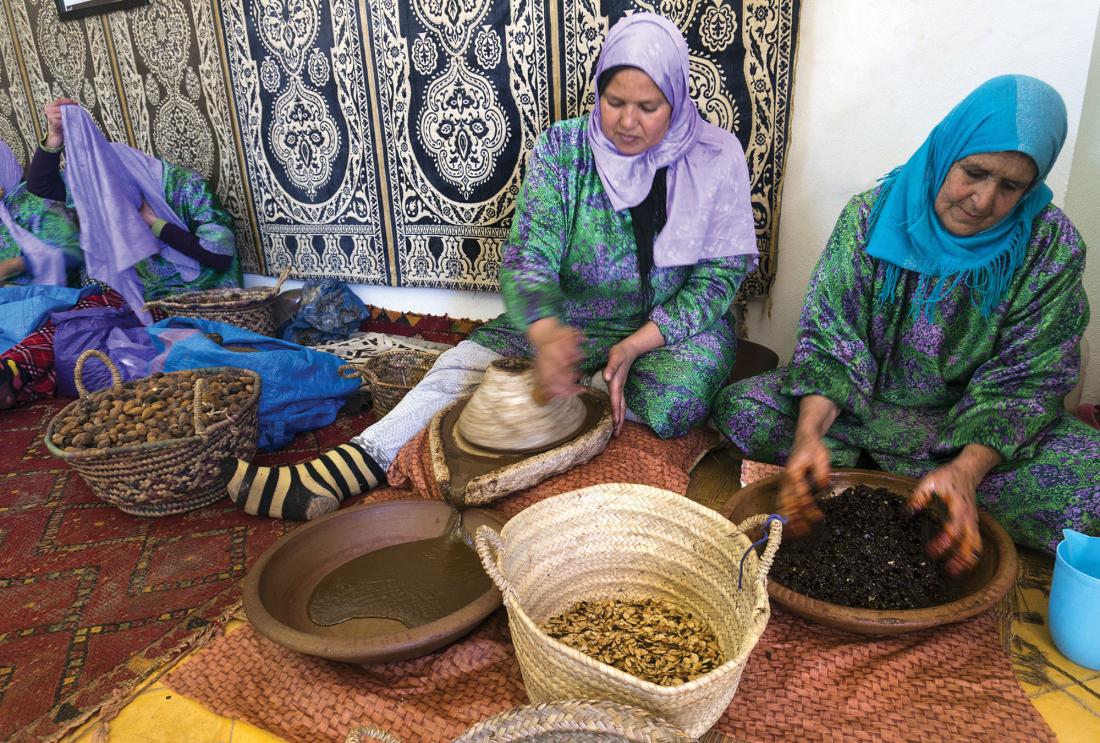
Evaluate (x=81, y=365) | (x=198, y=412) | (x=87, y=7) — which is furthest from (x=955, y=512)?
(x=87, y=7)

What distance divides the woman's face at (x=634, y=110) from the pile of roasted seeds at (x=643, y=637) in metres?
1.33

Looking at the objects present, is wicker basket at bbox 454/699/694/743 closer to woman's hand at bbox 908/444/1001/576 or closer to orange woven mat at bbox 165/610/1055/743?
orange woven mat at bbox 165/610/1055/743

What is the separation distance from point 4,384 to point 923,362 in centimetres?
360

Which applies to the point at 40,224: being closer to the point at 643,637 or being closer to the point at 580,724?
the point at 643,637

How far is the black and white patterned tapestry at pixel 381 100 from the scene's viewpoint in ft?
7.76

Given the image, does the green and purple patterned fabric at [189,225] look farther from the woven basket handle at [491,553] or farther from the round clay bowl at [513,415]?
the woven basket handle at [491,553]

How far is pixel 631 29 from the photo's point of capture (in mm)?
1869

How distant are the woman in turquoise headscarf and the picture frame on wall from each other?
3.98m

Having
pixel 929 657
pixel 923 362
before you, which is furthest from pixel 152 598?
pixel 923 362

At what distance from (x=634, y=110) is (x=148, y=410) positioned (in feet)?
5.77

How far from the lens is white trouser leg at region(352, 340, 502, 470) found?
2078 mm

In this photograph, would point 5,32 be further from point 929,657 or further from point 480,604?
point 929,657

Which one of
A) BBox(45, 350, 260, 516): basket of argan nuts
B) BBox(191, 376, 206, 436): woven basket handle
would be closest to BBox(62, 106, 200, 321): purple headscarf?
BBox(45, 350, 260, 516): basket of argan nuts

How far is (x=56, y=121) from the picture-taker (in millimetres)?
3348
